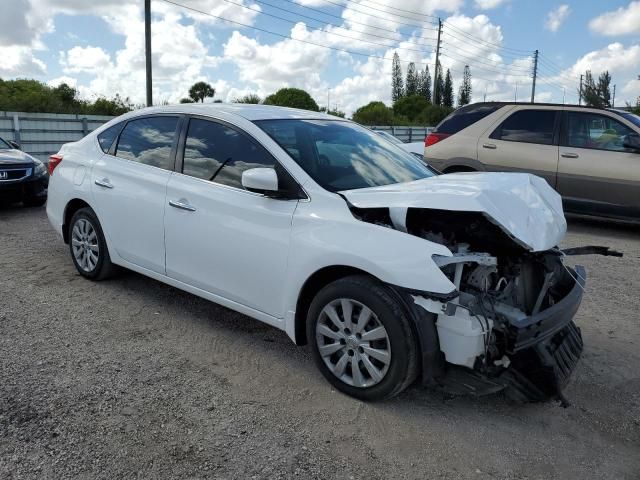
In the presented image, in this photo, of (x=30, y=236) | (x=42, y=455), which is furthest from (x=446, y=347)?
(x=30, y=236)

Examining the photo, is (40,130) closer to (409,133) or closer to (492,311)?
(492,311)

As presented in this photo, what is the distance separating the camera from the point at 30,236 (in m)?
7.17

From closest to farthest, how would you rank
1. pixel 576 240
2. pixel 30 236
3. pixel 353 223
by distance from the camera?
pixel 353 223, pixel 30 236, pixel 576 240

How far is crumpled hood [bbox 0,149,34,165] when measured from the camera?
8.68m

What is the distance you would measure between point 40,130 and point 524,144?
→ 1372cm

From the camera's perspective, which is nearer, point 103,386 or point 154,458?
point 154,458

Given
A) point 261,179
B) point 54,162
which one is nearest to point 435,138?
point 54,162

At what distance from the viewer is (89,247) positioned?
16.9ft

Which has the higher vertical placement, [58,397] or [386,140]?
[386,140]

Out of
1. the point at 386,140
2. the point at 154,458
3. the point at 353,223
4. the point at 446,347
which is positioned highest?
the point at 386,140

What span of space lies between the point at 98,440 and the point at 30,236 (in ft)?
16.8

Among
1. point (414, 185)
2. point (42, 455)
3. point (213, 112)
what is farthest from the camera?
point (213, 112)

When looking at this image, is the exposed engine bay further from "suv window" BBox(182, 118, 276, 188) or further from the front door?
"suv window" BBox(182, 118, 276, 188)

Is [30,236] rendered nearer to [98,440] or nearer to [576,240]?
[98,440]
